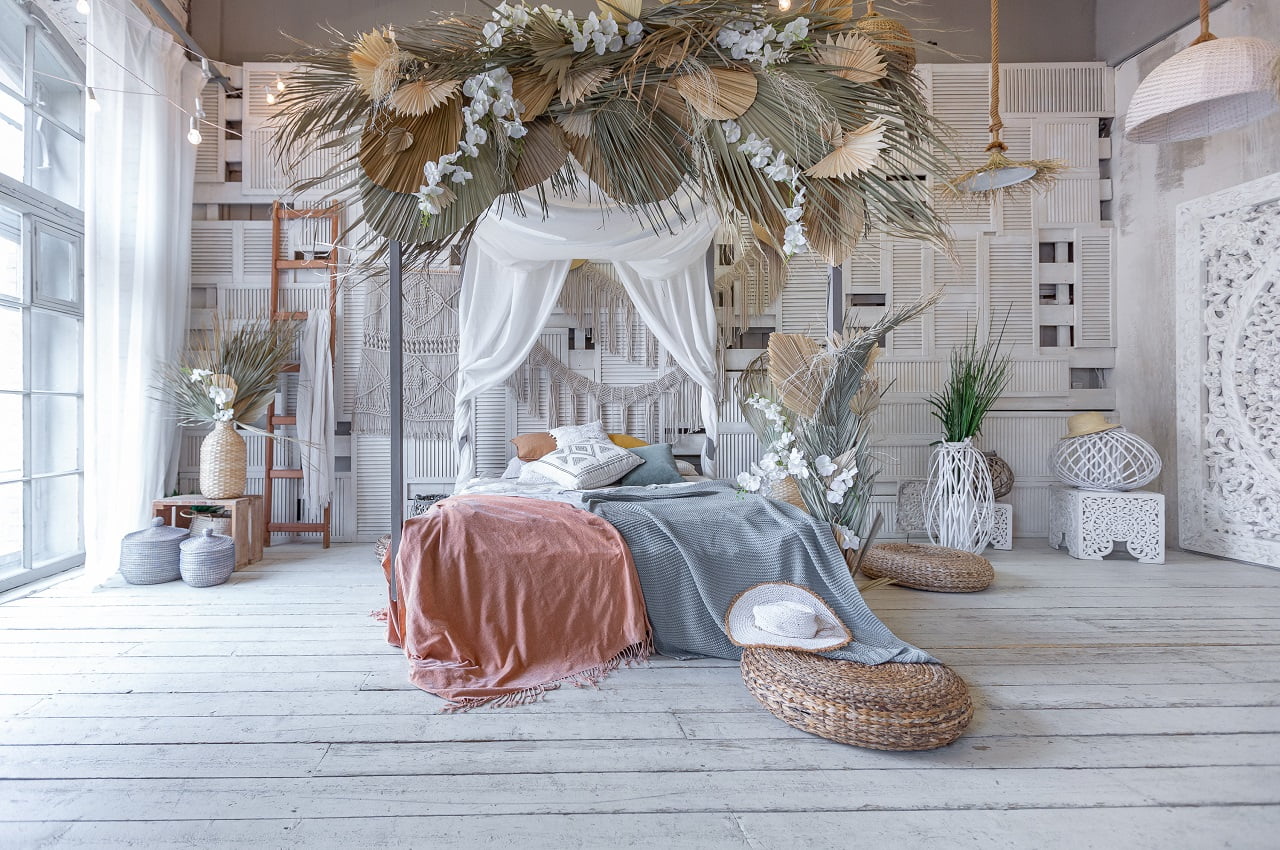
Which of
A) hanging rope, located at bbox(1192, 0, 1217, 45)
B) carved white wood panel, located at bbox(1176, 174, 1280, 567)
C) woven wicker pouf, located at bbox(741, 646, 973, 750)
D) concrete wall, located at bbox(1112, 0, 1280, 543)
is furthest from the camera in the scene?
concrete wall, located at bbox(1112, 0, 1280, 543)

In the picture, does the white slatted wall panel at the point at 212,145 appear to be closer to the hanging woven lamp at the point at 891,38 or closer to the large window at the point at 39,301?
the large window at the point at 39,301

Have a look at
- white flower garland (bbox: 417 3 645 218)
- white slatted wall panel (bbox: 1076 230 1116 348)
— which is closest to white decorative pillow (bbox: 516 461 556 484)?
white flower garland (bbox: 417 3 645 218)

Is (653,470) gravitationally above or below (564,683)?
above

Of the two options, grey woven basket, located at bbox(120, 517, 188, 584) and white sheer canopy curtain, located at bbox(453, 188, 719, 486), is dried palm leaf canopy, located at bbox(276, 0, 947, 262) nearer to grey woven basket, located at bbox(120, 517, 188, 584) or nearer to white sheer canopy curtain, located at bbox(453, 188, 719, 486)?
white sheer canopy curtain, located at bbox(453, 188, 719, 486)

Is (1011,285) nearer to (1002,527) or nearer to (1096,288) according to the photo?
(1096,288)

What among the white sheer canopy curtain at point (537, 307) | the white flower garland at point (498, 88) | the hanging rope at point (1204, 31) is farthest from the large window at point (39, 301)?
the hanging rope at point (1204, 31)

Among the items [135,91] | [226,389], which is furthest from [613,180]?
[135,91]

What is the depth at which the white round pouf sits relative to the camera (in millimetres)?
4145

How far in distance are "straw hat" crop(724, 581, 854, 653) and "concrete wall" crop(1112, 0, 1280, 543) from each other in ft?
11.9

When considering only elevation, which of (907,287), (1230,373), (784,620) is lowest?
(784,620)

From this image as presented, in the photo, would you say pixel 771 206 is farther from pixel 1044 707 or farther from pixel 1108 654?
pixel 1108 654

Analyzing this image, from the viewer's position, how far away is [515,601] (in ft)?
8.06

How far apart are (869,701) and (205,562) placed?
3.38 meters

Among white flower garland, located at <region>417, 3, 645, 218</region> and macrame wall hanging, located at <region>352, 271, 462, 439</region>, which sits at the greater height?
white flower garland, located at <region>417, 3, 645, 218</region>
